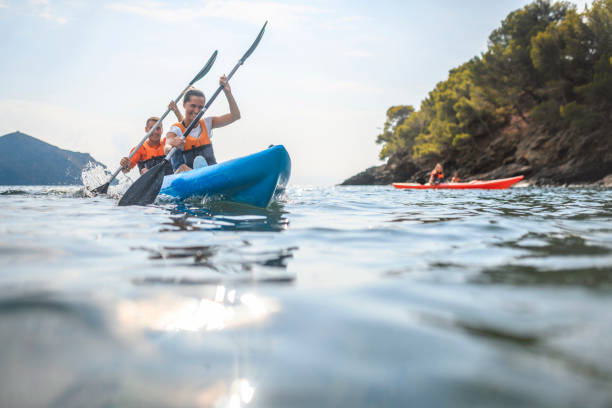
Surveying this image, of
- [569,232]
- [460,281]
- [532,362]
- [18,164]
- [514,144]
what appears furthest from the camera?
[18,164]

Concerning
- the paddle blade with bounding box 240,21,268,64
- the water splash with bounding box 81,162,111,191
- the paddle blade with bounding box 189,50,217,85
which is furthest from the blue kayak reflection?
the water splash with bounding box 81,162,111,191

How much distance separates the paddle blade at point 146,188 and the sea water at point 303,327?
11.0ft

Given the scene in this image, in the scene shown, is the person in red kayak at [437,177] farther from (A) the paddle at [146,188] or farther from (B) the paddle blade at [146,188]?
(B) the paddle blade at [146,188]

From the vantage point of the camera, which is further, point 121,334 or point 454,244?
point 454,244

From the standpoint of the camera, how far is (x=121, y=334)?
3.21ft

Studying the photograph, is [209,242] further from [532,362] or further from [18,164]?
[18,164]

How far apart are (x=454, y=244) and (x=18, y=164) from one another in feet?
313

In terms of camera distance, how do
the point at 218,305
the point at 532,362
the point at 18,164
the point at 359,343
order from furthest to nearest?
1. the point at 18,164
2. the point at 218,305
3. the point at 359,343
4. the point at 532,362

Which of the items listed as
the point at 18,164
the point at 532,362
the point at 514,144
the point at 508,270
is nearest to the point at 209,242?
the point at 508,270

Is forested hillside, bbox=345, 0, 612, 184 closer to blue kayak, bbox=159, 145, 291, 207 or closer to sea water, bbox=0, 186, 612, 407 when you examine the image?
blue kayak, bbox=159, 145, 291, 207

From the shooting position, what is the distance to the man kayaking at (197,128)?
618 cm

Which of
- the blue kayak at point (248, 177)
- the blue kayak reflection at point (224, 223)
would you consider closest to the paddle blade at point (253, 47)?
the blue kayak at point (248, 177)

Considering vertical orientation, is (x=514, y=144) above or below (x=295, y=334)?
above

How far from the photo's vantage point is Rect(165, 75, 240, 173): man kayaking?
6180mm
